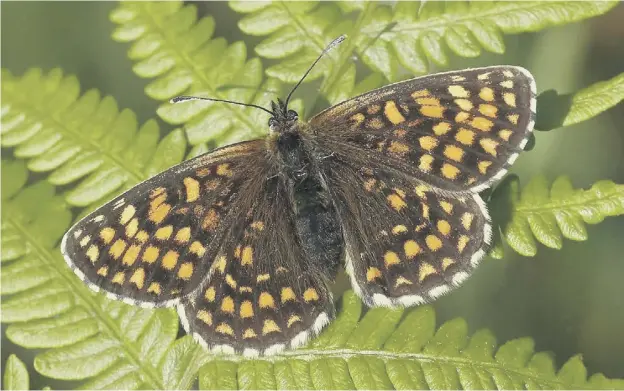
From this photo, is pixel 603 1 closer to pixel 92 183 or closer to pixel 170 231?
pixel 170 231

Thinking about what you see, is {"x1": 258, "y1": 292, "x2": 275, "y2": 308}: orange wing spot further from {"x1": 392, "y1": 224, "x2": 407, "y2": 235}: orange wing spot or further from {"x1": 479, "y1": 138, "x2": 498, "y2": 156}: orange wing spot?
{"x1": 479, "y1": 138, "x2": 498, "y2": 156}: orange wing spot

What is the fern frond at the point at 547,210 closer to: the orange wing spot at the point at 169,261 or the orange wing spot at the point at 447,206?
the orange wing spot at the point at 447,206

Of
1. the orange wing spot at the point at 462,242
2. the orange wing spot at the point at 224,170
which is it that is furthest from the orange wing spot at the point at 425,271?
the orange wing spot at the point at 224,170

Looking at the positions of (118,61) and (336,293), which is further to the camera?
(118,61)

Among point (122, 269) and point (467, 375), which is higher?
point (122, 269)

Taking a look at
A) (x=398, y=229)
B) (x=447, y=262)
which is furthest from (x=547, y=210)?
(x=398, y=229)

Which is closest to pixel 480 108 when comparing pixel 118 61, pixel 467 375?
pixel 467 375
